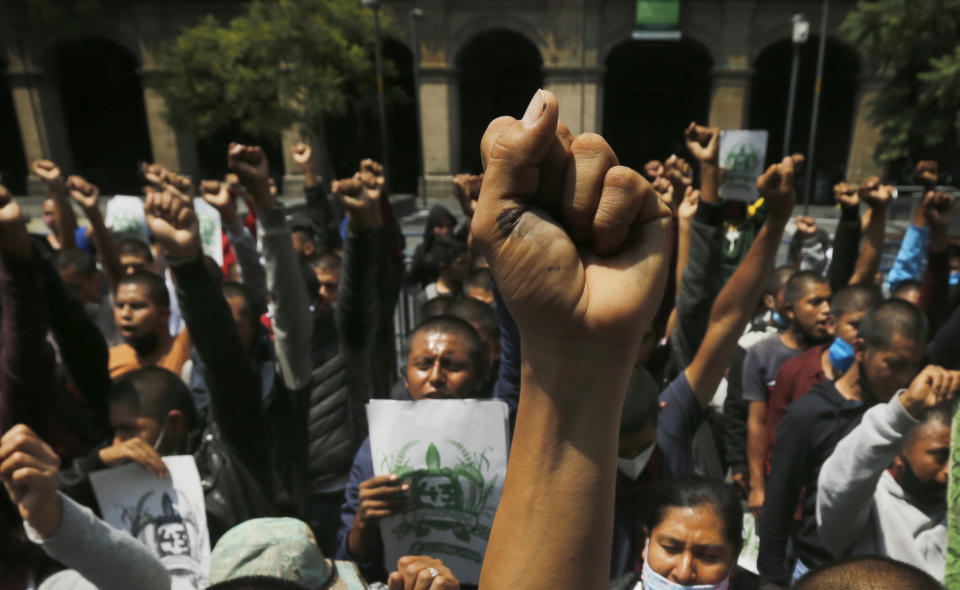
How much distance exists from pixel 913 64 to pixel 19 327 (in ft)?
59.4

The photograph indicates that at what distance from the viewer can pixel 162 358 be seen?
3170 mm

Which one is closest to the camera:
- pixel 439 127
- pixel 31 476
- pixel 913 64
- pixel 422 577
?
pixel 422 577

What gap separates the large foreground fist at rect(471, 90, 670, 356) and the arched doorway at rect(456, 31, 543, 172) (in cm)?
2361

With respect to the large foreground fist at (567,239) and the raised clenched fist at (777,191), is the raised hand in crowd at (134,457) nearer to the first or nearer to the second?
the large foreground fist at (567,239)

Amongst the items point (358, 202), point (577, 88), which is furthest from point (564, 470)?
point (577, 88)

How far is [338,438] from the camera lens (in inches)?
114

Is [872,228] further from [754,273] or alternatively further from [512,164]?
[512,164]

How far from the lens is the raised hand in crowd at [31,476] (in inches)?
58.9

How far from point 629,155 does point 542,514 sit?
27.0 metres

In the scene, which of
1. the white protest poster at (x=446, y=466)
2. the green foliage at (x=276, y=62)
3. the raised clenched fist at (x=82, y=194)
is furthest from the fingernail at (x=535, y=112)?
the green foliage at (x=276, y=62)

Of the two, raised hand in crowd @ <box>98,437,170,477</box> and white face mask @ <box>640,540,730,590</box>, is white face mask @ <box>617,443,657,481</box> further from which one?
raised hand in crowd @ <box>98,437,170,477</box>

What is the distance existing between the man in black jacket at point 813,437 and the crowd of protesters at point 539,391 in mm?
10

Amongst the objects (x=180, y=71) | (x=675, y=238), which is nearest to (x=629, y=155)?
(x=180, y=71)

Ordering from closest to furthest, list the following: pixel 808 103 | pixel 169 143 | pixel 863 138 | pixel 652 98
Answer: pixel 863 138, pixel 169 143, pixel 808 103, pixel 652 98
